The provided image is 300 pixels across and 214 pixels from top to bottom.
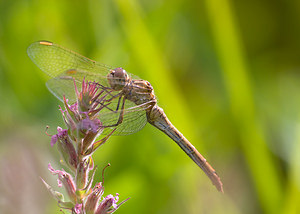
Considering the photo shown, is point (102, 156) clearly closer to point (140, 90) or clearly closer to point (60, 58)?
point (140, 90)

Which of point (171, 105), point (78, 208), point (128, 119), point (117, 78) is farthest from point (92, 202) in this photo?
point (171, 105)

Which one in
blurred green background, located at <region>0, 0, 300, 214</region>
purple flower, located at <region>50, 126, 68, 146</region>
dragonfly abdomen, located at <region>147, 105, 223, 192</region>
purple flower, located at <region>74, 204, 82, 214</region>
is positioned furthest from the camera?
blurred green background, located at <region>0, 0, 300, 214</region>

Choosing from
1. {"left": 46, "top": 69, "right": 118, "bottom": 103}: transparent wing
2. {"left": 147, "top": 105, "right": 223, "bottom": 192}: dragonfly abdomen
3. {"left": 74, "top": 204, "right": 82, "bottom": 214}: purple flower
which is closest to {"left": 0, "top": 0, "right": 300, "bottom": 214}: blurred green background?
{"left": 147, "top": 105, "right": 223, "bottom": 192}: dragonfly abdomen

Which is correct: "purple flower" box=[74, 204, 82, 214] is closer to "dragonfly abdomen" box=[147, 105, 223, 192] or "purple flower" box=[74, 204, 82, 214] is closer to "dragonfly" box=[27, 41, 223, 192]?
"dragonfly" box=[27, 41, 223, 192]

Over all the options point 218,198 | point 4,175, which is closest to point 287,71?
point 218,198

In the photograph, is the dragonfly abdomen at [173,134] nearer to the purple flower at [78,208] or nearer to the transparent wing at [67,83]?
the transparent wing at [67,83]

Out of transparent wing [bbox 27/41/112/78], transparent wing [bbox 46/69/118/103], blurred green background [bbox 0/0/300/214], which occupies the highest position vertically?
transparent wing [bbox 27/41/112/78]

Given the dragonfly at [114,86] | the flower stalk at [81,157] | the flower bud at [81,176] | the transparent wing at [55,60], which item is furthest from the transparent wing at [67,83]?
the flower bud at [81,176]
